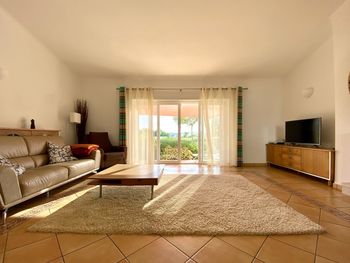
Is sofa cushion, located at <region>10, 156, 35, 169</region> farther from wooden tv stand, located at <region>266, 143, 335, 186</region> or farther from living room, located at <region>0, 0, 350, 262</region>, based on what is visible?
wooden tv stand, located at <region>266, 143, 335, 186</region>

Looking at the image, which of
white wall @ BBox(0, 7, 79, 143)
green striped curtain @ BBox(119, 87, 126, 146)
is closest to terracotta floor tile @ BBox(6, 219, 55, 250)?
white wall @ BBox(0, 7, 79, 143)

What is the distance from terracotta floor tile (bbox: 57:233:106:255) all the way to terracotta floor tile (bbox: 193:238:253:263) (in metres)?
0.83

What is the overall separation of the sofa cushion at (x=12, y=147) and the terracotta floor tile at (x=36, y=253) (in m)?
1.57

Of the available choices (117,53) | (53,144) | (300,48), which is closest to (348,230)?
(300,48)

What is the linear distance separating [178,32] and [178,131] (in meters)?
2.59

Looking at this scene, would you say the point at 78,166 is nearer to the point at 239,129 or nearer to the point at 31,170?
the point at 31,170

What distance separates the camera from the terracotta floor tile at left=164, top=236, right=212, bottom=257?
1.32m

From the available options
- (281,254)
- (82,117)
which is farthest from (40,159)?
(281,254)

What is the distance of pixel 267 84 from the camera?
4.90 m

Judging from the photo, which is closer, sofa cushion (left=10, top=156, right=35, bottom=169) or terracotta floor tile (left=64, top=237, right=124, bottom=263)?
terracotta floor tile (left=64, top=237, right=124, bottom=263)

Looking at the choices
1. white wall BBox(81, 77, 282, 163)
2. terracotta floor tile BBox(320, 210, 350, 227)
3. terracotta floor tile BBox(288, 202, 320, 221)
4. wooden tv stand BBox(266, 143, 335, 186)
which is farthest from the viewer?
white wall BBox(81, 77, 282, 163)

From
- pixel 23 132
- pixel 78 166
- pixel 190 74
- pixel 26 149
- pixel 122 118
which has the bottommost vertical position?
pixel 78 166

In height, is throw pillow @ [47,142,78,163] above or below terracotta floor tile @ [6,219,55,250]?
above

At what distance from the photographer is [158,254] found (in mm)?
1277
